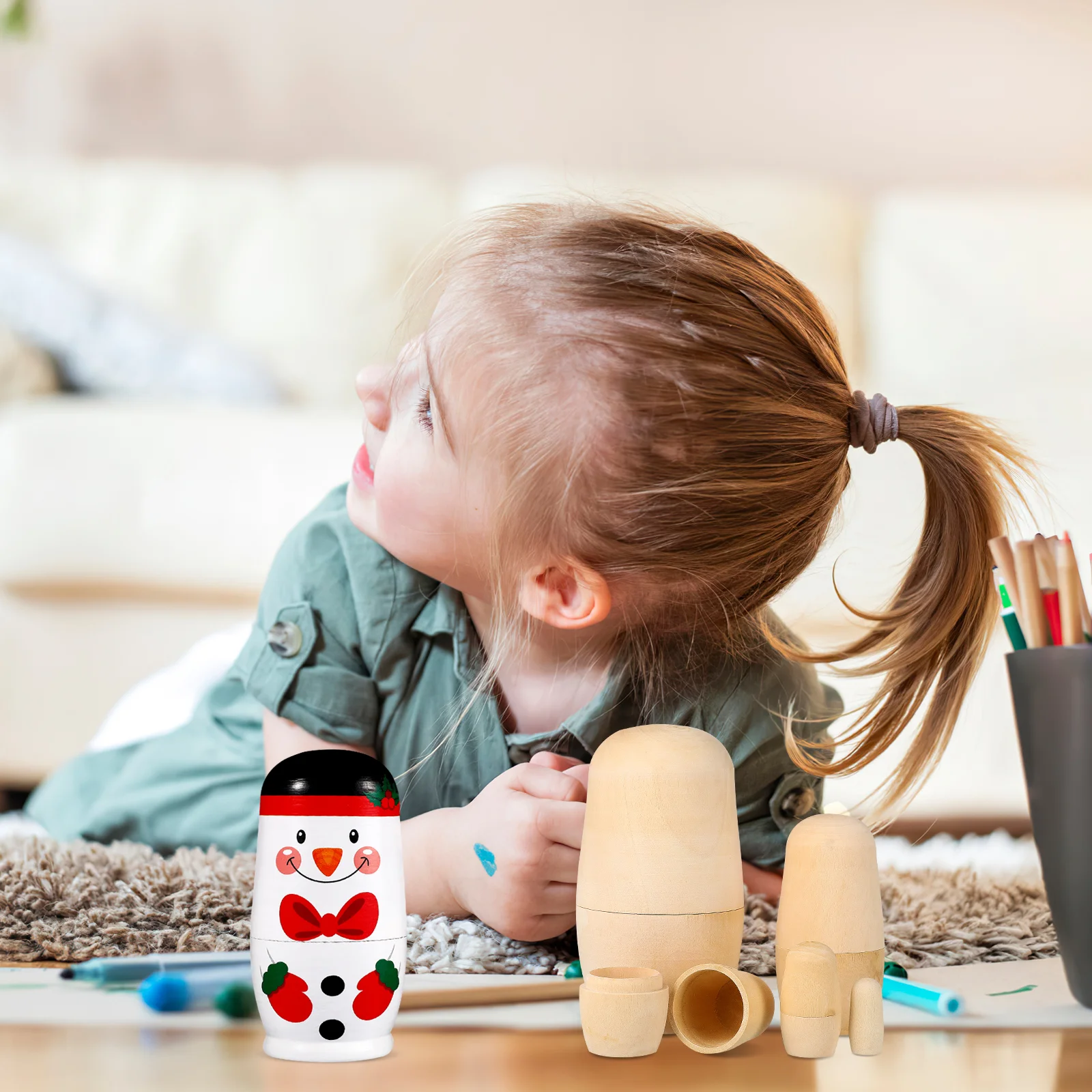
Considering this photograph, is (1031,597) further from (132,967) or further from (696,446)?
(132,967)

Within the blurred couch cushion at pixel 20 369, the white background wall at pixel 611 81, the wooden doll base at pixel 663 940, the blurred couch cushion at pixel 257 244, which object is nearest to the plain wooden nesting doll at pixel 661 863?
the wooden doll base at pixel 663 940

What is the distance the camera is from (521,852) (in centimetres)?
52

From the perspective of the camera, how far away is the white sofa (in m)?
1.17

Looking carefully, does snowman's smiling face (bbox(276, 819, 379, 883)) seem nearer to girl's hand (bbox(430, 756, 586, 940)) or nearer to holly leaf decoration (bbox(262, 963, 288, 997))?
holly leaf decoration (bbox(262, 963, 288, 997))

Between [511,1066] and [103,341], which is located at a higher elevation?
[103,341]

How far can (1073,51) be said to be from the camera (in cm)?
214

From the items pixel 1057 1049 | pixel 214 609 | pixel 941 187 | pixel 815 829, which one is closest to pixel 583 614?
pixel 815 829

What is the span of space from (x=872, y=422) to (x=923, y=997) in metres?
0.26

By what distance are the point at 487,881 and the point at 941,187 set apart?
77.4 inches

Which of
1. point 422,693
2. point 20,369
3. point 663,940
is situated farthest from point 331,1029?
point 20,369

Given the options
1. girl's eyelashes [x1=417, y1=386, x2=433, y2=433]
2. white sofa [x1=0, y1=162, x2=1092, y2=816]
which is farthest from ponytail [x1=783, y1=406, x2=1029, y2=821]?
white sofa [x1=0, y1=162, x2=1092, y2=816]

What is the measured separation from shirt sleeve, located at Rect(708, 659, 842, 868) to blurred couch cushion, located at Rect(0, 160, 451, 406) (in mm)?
1276

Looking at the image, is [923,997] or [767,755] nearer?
[923,997]

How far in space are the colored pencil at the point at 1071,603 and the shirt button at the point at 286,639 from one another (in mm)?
430
